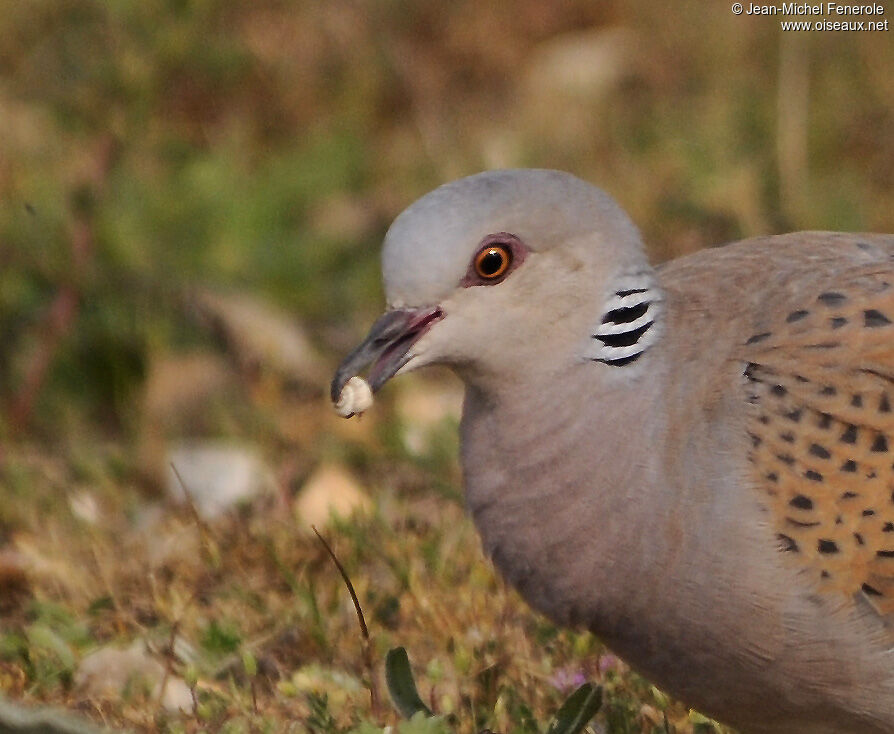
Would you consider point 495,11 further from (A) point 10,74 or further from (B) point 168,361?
(B) point 168,361

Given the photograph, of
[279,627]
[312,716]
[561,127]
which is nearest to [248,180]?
[561,127]


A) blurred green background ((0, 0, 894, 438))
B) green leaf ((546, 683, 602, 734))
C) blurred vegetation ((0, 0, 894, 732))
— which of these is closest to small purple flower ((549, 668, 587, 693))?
blurred vegetation ((0, 0, 894, 732))

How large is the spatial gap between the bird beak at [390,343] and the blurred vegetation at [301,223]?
2.42 feet

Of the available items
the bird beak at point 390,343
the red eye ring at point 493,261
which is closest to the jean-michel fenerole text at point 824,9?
the red eye ring at point 493,261

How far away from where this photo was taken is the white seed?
3.28m

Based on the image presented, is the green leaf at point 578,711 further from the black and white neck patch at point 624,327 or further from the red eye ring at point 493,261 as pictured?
the red eye ring at point 493,261

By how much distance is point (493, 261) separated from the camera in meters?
3.22

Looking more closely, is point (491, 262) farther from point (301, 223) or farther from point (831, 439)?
point (301, 223)

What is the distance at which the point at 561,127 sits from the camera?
7.05m

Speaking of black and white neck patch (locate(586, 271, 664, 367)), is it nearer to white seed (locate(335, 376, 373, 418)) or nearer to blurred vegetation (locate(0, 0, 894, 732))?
white seed (locate(335, 376, 373, 418))

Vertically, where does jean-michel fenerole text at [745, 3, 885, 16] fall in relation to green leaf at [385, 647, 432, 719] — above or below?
above

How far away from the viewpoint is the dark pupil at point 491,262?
321 cm

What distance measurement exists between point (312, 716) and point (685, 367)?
42.2 inches

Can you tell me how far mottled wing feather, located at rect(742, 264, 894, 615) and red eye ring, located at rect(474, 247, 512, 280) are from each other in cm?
52
